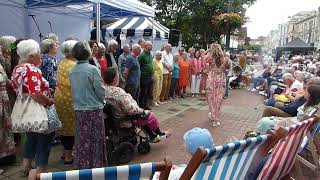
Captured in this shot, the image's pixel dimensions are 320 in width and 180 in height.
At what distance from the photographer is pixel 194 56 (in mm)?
11914

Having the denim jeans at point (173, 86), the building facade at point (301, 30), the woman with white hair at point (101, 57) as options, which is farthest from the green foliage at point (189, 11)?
the building facade at point (301, 30)

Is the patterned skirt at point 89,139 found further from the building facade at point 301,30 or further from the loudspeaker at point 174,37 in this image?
the building facade at point 301,30

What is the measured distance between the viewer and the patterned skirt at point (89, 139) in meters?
3.89

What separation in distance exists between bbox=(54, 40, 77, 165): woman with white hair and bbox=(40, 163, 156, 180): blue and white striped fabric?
110 inches

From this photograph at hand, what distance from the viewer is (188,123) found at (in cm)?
742

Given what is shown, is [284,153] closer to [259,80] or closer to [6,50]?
[6,50]

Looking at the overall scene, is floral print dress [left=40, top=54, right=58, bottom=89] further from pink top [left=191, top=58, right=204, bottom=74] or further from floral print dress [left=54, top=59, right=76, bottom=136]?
pink top [left=191, top=58, right=204, bottom=74]

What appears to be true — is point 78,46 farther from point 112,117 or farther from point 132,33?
point 132,33

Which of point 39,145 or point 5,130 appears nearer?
point 39,145

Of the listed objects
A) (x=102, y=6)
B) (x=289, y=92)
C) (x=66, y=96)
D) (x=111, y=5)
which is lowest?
(x=289, y=92)

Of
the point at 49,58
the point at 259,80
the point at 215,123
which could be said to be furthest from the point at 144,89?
the point at 259,80

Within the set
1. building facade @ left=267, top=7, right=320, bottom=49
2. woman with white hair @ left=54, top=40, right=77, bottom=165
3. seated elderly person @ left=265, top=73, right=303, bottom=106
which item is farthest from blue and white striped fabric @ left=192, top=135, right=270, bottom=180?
building facade @ left=267, top=7, right=320, bottom=49

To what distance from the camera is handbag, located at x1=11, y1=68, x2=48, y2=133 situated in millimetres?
3633

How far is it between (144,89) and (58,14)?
425 centimetres
